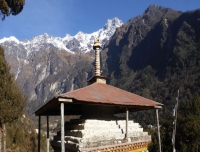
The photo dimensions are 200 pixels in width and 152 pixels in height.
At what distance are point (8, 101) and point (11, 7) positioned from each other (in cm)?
913

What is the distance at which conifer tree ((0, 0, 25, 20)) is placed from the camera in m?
11.0

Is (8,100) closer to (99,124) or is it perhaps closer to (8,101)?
(8,101)

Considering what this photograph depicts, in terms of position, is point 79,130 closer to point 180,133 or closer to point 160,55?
point 180,133

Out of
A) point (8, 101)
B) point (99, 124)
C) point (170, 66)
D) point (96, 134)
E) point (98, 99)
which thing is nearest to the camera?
point (98, 99)

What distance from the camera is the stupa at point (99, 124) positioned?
32.1 feet

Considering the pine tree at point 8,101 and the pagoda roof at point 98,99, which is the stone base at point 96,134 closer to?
the pagoda roof at point 98,99

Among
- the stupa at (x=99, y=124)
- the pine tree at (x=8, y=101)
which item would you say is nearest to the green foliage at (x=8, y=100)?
the pine tree at (x=8, y=101)

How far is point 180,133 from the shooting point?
105ft

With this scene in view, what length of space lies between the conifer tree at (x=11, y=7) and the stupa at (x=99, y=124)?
4751 millimetres

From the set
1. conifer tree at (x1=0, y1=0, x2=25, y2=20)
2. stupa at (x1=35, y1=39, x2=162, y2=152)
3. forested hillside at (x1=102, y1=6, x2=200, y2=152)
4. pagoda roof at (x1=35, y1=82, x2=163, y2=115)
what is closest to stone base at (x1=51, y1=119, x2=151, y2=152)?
stupa at (x1=35, y1=39, x2=162, y2=152)

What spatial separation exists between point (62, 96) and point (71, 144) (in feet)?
7.68

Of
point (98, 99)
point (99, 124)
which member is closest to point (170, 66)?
point (99, 124)

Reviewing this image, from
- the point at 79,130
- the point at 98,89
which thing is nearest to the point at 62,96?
the point at 79,130

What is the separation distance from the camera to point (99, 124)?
35.9 feet
